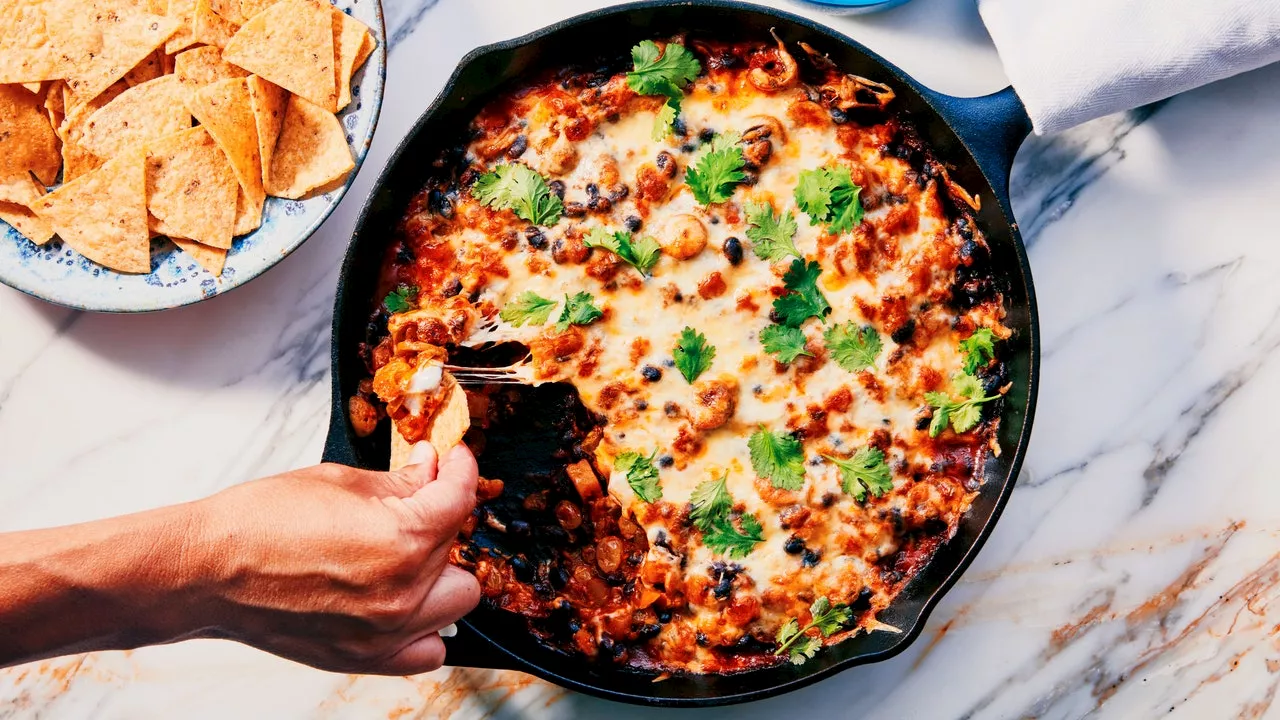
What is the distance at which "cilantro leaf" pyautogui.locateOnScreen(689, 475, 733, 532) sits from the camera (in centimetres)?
314

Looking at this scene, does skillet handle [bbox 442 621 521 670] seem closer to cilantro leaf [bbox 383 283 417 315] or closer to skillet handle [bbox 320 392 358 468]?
skillet handle [bbox 320 392 358 468]

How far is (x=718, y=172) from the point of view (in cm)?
312

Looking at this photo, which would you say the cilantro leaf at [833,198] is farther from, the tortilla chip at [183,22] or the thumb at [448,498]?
the tortilla chip at [183,22]

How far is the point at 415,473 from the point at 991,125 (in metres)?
2.00

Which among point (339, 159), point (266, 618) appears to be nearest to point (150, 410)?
point (339, 159)

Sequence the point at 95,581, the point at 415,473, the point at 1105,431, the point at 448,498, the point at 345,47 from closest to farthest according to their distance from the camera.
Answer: the point at 95,581 < the point at 448,498 < the point at 415,473 < the point at 345,47 < the point at 1105,431

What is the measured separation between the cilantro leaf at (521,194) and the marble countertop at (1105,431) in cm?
64

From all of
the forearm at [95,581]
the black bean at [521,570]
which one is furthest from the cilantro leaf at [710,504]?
the forearm at [95,581]

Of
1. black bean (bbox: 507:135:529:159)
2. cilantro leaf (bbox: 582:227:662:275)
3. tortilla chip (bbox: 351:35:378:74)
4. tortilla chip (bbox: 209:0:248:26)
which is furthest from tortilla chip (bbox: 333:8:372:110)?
cilantro leaf (bbox: 582:227:662:275)

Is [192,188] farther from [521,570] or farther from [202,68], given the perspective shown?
[521,570]

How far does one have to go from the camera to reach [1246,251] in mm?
3547

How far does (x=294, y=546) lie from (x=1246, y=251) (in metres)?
3.24

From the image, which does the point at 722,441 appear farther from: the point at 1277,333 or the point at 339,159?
the point at 1277,333

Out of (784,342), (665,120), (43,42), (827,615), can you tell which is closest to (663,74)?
(665,120)
